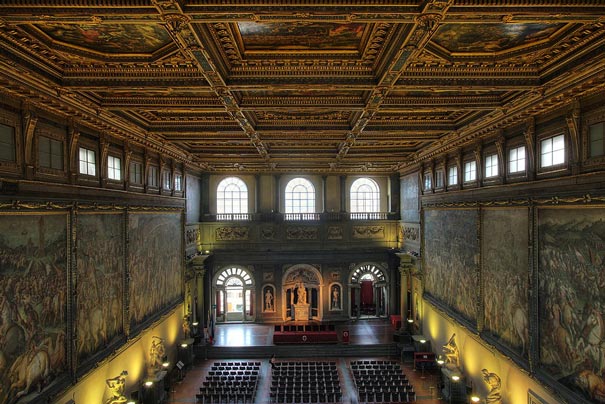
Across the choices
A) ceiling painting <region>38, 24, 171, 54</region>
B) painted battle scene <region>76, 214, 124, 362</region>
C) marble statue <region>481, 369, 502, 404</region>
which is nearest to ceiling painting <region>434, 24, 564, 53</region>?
ceiling painting <region>38, 24, 171, 54</region>

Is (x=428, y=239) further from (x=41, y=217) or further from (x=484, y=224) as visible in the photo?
(x=41, y=217)

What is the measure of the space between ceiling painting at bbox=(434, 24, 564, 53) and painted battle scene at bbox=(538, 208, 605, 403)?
3688mm

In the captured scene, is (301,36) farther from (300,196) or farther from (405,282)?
(300,196)

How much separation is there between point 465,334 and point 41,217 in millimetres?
14415

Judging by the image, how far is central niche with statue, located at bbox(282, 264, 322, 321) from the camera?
25.8 meters

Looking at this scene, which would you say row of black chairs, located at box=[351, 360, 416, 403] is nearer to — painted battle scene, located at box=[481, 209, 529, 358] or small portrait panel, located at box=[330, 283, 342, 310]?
painted battle scene, located at box=[481, 209, 529, 358]

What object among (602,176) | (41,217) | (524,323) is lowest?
(524,323)

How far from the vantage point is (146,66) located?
8.38m

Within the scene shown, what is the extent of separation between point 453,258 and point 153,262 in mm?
12264

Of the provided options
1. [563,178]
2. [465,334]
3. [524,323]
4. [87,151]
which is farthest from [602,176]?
[87,151]

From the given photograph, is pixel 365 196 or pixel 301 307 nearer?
pixel 301 307

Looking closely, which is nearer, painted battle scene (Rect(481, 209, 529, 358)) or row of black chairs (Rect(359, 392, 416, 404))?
painted battle scene (Rect(481, 209, 529, 358))

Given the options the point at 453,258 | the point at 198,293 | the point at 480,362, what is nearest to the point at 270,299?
the point at 198,293

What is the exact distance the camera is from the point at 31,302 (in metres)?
8.48
